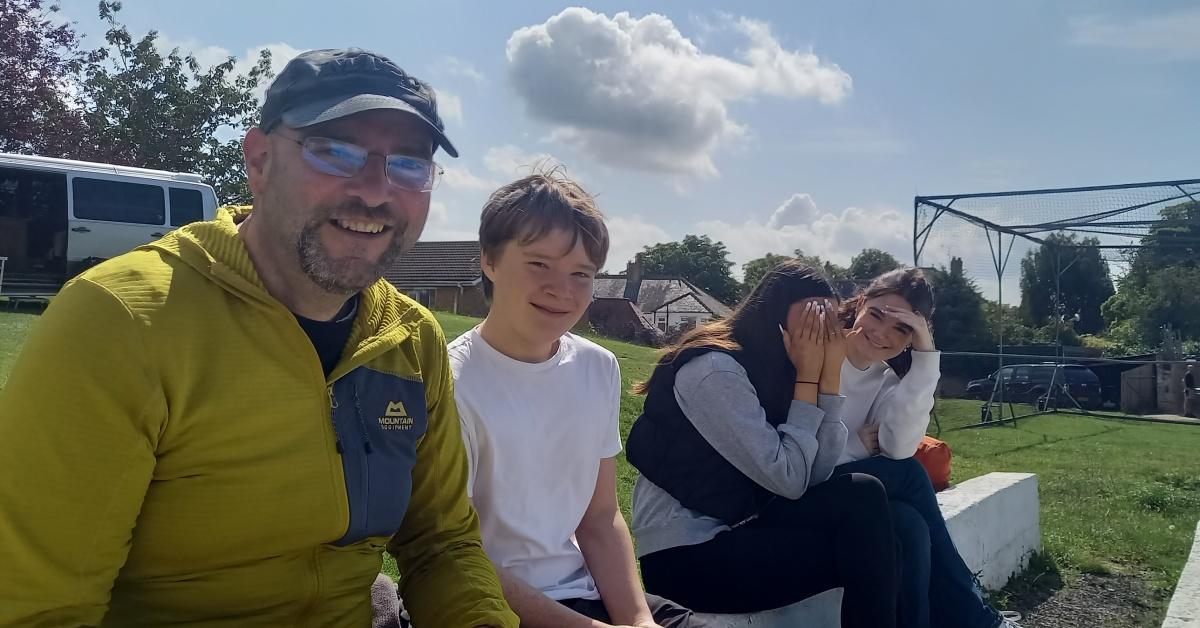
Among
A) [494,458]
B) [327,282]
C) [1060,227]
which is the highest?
[1060,227]

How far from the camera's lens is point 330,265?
1.72 meters

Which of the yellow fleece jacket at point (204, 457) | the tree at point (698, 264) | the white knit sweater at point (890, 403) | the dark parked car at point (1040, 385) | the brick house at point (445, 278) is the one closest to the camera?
the yellow fleece jacket at point (204, 457)

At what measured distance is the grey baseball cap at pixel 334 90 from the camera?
1.72 meters

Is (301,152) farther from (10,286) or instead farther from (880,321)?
(10,286)

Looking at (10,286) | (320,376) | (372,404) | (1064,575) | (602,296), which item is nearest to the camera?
(320,376)

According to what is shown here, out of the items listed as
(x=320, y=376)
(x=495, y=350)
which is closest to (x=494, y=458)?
(x=495, y=350)

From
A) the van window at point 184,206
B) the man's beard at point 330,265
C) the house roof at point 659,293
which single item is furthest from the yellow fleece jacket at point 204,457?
the house roof at point 659,293

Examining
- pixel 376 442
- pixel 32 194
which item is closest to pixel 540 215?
pixel 376 442

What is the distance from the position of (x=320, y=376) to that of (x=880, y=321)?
2727 millimetres

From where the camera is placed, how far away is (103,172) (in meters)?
12.3

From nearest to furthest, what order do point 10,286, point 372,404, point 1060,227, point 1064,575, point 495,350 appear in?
point 372,404
point 495,350
point 1064,575
point 10,286
point 1060,227

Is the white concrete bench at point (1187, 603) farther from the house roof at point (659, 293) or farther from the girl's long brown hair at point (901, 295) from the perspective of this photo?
the house roof at point (659, 293)

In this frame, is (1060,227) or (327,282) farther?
(1060,227)

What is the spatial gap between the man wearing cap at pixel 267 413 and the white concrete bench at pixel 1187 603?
3.28 metres
